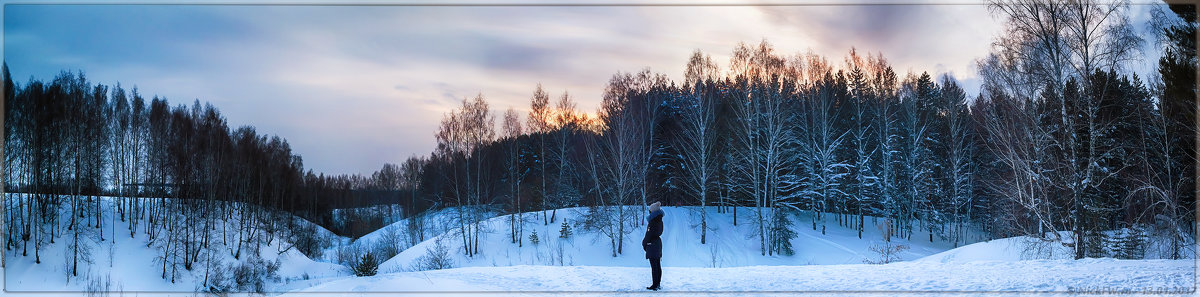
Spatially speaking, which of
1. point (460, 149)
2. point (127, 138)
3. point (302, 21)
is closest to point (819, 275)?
point (302, 21)

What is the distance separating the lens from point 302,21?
12.6 meters

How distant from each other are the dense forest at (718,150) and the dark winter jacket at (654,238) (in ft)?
38.5

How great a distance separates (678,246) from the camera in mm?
28438

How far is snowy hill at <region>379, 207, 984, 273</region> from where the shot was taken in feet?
87.5

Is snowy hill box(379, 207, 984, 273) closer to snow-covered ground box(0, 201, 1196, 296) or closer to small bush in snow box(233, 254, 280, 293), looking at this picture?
snow-covered ground box(0, 201, 1196, 296)

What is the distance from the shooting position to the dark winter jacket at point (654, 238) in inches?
368

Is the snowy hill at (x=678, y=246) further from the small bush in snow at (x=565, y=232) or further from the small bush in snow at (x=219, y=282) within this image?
the small bush in snow at (x=219, y=282)

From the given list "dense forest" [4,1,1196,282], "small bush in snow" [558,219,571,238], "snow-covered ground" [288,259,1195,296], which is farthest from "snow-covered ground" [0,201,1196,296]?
"dense forest" [4,1,1196,282]

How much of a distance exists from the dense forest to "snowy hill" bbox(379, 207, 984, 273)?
2.59ft

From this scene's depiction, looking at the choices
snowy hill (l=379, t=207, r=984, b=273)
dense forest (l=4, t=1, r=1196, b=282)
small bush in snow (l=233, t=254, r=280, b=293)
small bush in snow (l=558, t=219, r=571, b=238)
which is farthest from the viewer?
small bush in snow (l=558, t=219, r=571, b=238)

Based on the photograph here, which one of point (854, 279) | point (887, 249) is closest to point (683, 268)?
point (854, 279)

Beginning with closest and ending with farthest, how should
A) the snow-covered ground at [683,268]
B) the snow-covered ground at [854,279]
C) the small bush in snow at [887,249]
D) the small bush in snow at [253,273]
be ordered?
the snow-covered ground at [854,279], the snow-covered ground at [683,268], the small bush in snow at [887,249], the small bush in snow at [253,273]

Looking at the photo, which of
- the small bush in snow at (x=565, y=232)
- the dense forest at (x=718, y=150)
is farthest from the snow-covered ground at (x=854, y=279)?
the small bush in snow at (x=565, y=232)

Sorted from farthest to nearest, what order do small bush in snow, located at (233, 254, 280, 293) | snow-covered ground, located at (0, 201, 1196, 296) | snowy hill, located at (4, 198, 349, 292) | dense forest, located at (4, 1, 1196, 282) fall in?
small bush in snow, located at (233, 254, 280, 293)
snowy hill, located at (4, 198, 349, 292)
dense forest, located at (4, 1, 1196, 282)
snow-covered ground, located at (0, 201, 1196, 296)
